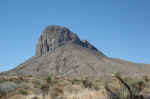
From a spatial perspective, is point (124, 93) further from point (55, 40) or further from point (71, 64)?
point (55, 40)

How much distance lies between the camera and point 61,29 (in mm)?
196000

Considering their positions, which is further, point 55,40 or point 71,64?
point 55,40

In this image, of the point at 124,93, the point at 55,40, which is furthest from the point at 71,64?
the point at 124,93

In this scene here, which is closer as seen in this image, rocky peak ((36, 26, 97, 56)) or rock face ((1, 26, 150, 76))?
rock face ((1, 26, 150, 76))

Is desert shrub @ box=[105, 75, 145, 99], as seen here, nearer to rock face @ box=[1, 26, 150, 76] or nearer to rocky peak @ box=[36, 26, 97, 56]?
rock face @ box=[1, 26, 150, 76]

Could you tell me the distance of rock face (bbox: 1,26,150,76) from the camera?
120912 mm

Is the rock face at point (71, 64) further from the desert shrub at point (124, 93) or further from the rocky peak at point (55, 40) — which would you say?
the desert shrub at point (124, 93)

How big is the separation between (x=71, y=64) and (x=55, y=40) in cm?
5257

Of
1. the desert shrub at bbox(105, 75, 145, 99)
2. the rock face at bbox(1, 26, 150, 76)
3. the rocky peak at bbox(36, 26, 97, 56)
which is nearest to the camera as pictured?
the desert shrub at bbox(105, 75, 145, 99)

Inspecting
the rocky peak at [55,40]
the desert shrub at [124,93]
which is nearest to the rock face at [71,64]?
the rocky peak at [55,40]

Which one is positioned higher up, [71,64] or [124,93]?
[71,64]

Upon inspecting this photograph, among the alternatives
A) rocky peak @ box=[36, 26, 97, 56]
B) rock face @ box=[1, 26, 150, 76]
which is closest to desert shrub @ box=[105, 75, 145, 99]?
rock face @ box=[1, 26, 150, 76]

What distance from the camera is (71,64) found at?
137500mm

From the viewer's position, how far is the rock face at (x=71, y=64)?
121 metres
